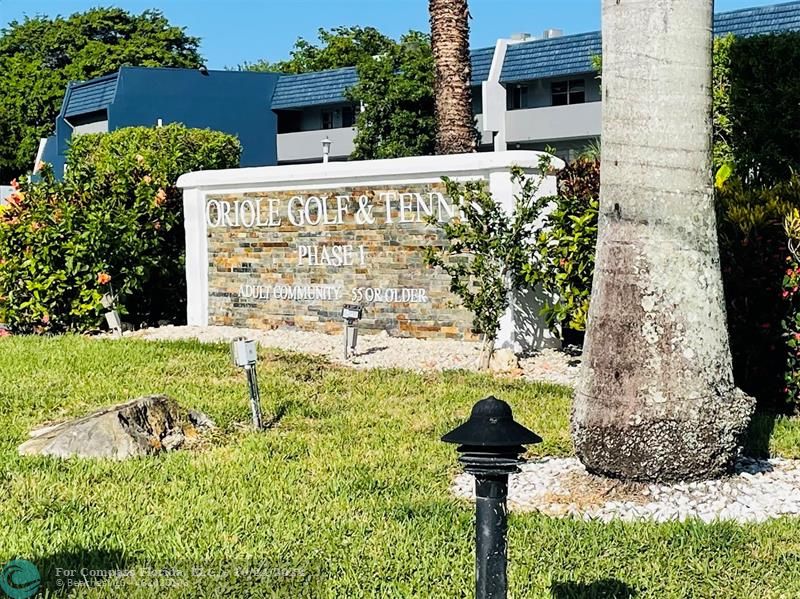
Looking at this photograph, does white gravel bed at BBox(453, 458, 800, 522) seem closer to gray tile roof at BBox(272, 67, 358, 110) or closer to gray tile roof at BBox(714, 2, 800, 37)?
gray tile roof at BBox(714, 2, 800, 37)

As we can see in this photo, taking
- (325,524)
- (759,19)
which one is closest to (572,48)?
(759,19)

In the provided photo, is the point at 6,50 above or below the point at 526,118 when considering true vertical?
above

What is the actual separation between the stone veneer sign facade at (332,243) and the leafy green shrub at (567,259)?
61cm

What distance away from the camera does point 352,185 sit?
11.5m

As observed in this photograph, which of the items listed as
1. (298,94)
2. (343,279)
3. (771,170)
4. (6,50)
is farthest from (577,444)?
(6,50)

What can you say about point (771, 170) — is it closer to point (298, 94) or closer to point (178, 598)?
point (178, 598)

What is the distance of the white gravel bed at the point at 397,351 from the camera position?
980 centimetres

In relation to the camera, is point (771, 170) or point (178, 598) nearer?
point (178, 598)

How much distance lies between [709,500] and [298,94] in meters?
38.6

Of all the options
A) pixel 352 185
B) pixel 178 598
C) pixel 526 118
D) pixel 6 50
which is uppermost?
pixel 6 50

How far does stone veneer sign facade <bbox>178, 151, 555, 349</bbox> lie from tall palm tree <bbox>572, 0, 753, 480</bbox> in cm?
462

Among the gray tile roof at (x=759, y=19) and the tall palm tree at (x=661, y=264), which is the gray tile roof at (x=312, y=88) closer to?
the gray tile roof at (x=759, y=19)

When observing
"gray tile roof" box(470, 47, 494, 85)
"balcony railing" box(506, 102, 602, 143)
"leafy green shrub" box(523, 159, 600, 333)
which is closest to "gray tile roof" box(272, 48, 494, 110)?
"gray tile roof" box(470, 47, 494, 85)

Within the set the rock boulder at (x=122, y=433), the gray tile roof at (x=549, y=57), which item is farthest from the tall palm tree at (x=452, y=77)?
the gray tile roof at (x=549, y=57)
